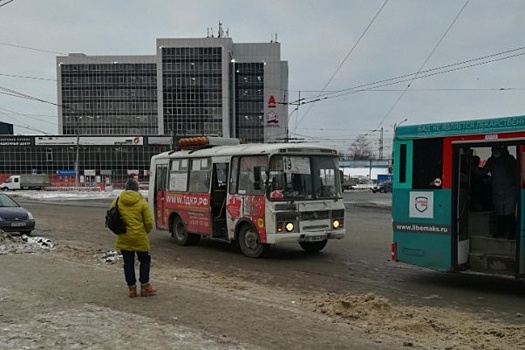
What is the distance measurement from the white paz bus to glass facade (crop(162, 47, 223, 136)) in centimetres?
10860

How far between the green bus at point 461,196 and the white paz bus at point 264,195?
117 inches

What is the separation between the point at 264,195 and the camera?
11.7 meters

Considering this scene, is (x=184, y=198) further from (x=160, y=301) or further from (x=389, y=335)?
(x=389, y=335)

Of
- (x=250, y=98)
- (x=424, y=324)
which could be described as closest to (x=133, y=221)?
(x=424, y=324)

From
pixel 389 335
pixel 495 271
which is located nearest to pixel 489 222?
pixel 495 271

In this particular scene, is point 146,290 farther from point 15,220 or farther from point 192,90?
point 192,90

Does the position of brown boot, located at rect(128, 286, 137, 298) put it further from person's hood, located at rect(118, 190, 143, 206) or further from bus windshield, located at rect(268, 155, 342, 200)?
bus windshield, located at rect(268, 155, 342, 200)

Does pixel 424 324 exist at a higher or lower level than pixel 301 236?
lower

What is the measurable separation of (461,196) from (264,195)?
448 cm

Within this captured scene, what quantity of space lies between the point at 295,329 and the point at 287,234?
5855 millimetres

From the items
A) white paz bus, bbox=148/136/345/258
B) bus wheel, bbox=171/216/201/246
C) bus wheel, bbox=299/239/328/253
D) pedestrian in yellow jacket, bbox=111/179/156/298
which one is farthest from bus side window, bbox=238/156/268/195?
pedestrian in yellow jacket, bbox=111/179/156/298

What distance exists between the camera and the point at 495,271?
8320 mm

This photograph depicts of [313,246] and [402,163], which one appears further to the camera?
[313,246]

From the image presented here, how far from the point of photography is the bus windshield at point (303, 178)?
1165 cm
